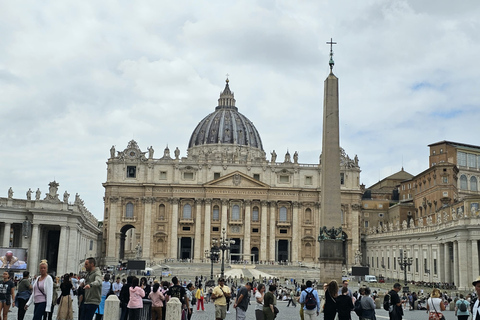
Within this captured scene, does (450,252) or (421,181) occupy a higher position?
(421,181)

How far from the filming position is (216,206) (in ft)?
272

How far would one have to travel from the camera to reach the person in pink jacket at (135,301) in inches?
520

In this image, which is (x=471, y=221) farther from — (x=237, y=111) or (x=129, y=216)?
(x=237, y=111)

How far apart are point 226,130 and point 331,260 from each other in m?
79.5

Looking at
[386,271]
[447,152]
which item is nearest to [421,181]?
[447,152]

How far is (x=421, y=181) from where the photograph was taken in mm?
78750

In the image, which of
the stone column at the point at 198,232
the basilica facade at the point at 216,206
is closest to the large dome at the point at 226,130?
the basilica facade at the point at 216,206

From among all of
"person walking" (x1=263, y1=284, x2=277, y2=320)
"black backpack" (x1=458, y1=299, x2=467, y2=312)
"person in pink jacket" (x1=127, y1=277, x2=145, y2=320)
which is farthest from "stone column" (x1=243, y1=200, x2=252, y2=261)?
"black backpack" (x1=458, y1=299, x2=467, y2=312)

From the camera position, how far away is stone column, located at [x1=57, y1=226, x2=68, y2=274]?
46.4m

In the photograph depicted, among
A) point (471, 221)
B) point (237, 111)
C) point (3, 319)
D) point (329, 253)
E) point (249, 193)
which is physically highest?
point (237, 111)

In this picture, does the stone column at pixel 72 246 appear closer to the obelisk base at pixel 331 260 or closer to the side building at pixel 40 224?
the side building at pixel 40 224

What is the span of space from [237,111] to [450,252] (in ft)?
213

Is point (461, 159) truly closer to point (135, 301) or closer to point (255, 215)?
point (255, 215)

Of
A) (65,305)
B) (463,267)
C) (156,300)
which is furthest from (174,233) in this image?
(65,305)
